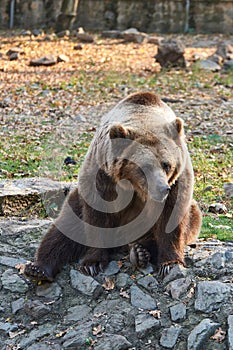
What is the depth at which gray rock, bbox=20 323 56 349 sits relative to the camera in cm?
459

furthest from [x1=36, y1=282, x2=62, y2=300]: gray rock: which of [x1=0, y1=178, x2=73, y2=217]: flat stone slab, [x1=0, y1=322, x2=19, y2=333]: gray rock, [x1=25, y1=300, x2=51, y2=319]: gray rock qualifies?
[x1=0, y1=178, x2=73, y2=217]: flat stone slab

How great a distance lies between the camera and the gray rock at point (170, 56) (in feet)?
46.6

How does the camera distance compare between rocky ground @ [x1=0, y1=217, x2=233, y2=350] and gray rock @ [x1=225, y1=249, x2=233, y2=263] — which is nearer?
rocky ground @ [x1=0, y1=217, x2=233, y2=350]

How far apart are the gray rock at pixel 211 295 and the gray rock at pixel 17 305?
1.34 m

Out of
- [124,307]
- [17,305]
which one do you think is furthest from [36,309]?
[124,307]

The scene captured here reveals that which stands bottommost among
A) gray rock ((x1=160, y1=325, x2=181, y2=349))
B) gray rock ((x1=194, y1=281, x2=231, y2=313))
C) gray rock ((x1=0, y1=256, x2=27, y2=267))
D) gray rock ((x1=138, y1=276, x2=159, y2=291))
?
gray rock ((x1=0, y1=256, x2=27, y2=267))

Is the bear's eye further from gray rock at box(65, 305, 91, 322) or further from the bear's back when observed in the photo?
gray rock at box(65, 305, 91, 322)

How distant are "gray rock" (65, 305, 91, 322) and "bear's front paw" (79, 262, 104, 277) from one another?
0.29 metres

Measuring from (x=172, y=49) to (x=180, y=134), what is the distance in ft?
32.4

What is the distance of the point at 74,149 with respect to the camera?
9430 millimetres

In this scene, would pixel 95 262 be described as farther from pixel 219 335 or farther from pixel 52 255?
pixel 219 335

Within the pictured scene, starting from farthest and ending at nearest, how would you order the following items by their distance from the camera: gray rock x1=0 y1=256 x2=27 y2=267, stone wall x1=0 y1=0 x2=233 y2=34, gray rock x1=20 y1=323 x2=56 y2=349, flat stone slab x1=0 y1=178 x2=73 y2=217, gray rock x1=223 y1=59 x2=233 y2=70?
stone wall x1=0 y1=0 x2=233 y2=34 < gray rock x1=223 y1=59 x2=233 y2=70 < flat stone slab x1=0 y1=178 x2=73 y2=217 < gray rock x1=0 y1=256 x2=27 y2=267 < gray rock x1=20 y1=323 x2=56 y2=349

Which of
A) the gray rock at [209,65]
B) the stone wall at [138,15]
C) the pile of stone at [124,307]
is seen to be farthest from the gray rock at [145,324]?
the stone wall at [138,15]

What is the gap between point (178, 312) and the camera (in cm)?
446
